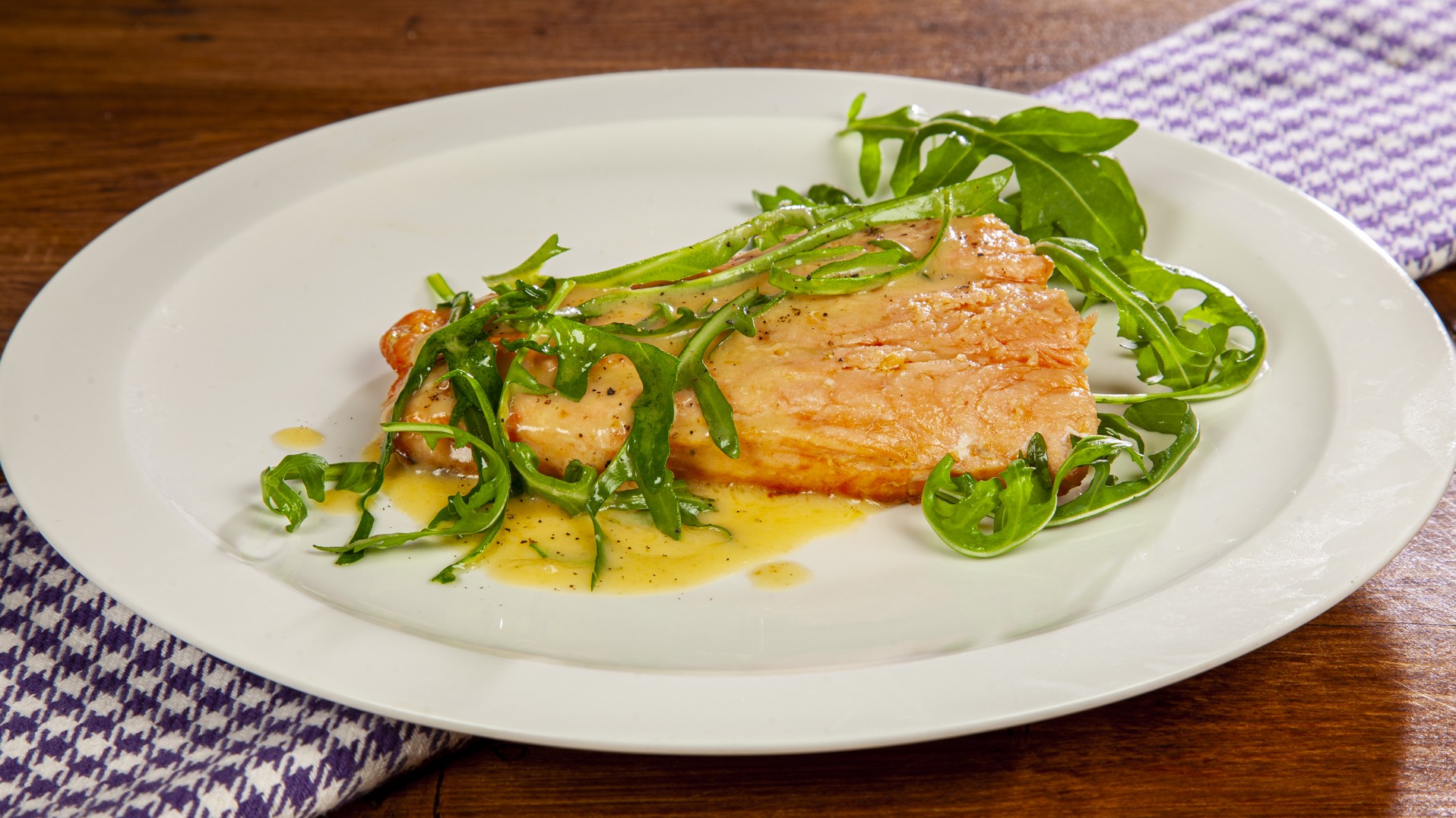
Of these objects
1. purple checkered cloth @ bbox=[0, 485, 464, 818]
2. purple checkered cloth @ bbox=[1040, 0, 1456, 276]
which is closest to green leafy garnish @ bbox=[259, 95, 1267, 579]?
purple checkered cloth @ bbox=[0, 485, 464, 818]

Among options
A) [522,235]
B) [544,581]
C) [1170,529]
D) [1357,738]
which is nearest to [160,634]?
[544,581]

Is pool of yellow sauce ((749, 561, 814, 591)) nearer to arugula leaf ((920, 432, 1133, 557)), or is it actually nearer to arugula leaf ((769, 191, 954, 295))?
arugula leaf ((920, 432, 1133, 557))

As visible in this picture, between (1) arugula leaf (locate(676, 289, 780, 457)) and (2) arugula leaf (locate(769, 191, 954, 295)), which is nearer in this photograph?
(1) arugula leaf (locate(676, 289, 780, 457))

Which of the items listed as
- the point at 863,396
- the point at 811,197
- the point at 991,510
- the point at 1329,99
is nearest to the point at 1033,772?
the point at 991,510

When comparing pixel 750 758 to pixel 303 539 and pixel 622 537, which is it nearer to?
pixel 622 537

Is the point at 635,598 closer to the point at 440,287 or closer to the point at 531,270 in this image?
the point at 531,270

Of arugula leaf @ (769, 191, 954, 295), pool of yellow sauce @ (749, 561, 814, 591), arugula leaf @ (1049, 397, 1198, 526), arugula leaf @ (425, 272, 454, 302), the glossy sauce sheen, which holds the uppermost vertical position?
arugula leaf @ (769, 191, 954, 295)

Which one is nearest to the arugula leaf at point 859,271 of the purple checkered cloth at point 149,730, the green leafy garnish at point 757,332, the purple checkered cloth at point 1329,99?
the green leafy garnish at point 757,332
